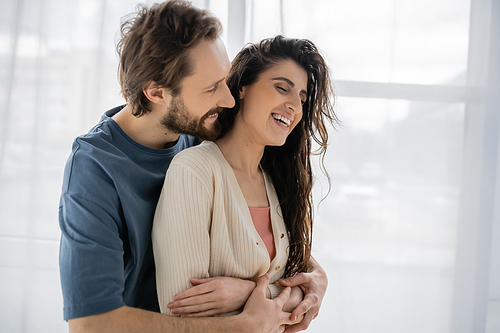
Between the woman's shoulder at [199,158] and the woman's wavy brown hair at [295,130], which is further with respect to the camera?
the woman's wavy brown hair at [295,130]

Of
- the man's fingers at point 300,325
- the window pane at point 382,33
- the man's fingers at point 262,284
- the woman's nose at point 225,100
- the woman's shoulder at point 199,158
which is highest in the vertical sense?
the window pane at point 382,33

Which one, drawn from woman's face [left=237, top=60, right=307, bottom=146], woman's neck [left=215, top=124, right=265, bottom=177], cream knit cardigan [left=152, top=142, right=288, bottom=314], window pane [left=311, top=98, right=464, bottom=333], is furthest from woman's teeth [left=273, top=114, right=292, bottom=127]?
window pane [left=311, top=98, right=464, bottom=333]

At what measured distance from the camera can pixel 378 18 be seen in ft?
5.93

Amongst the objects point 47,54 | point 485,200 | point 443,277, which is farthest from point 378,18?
point 47,54

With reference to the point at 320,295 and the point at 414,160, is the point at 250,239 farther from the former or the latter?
the point at 414,160

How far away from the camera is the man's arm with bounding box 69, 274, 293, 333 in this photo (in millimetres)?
796

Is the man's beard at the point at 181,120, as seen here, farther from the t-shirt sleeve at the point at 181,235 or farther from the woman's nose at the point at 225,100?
the t-shirt sleeve at the point at 181,235

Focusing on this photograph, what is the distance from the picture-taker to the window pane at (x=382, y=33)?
68.7 inches

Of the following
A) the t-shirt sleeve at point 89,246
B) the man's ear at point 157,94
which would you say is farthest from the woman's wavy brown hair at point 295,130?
the t-shirt sleeve at point 89,246

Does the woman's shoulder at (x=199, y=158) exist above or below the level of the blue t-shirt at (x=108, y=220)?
above

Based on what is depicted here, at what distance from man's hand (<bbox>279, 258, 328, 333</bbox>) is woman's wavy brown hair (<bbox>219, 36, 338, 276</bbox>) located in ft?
0.28

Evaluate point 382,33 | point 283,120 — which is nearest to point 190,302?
point 283,120

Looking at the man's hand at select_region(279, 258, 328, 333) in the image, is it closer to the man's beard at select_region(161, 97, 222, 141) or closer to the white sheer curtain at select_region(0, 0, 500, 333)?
the man's beard at select_region(161, 97, 222, 141)

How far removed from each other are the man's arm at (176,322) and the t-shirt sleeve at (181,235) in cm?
6
